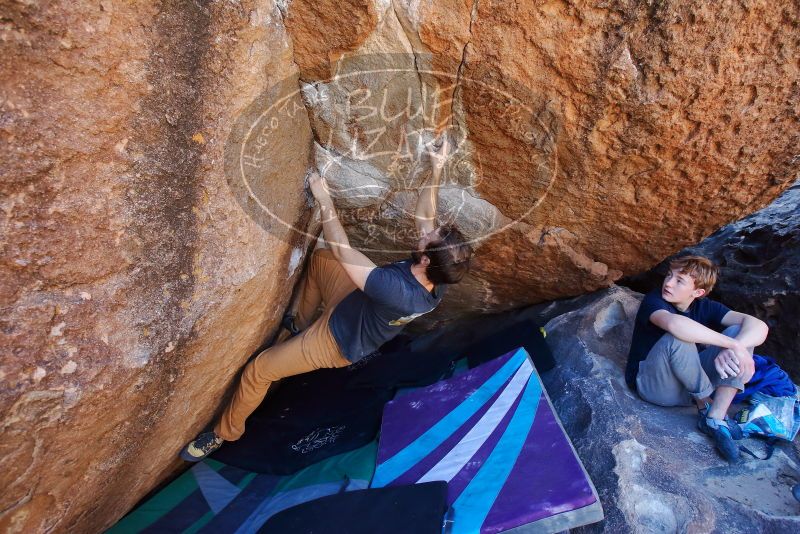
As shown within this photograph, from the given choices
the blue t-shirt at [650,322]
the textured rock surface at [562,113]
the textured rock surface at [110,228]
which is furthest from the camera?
the blue t-shirt at [650,322]

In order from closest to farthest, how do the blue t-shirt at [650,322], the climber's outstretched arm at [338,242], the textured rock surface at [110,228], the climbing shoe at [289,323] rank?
the textured rock surface at [110,228]
the climber's outstretched arm at [338,242]
the blue t-shirt at [650,322]
the climbing shoe at [289,323]

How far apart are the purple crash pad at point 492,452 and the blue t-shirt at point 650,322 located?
49cm

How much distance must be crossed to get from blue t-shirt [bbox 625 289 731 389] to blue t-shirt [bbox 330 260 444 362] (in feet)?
3.31

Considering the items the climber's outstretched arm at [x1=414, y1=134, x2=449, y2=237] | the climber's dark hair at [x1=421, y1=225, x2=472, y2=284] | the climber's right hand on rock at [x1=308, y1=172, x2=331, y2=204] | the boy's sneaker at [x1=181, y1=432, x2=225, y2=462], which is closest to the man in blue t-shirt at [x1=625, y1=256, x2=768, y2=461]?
the climber's dark hair at [x1=421, y1=225, x2=472, y2=284]

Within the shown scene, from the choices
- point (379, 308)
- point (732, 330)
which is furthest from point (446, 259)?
point (732, 330)

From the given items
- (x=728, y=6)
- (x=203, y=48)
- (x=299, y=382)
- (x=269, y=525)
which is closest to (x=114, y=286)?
(x=203, y=48)

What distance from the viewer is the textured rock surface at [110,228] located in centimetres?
118

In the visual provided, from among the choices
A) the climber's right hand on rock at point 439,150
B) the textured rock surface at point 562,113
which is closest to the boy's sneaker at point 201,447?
the textured rock surface at point 562,113

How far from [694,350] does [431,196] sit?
1.33m

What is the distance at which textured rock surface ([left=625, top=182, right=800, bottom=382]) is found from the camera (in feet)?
8.73

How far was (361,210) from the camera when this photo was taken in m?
2.42

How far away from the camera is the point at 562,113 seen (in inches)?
76.4

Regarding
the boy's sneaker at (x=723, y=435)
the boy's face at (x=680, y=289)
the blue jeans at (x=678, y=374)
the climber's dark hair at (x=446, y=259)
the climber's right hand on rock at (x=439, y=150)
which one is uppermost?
the climber's right hand on rock at (x=439, y=150)

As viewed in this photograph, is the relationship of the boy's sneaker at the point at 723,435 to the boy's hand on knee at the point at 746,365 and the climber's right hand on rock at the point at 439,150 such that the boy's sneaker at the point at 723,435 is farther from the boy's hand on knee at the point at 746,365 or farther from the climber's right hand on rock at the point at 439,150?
the climber's right hand on rock at the point at 439,150
